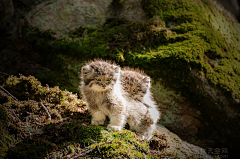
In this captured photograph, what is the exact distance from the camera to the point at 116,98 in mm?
4152

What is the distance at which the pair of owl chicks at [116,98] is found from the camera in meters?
3.95

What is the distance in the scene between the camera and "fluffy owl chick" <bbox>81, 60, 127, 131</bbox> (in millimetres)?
3887

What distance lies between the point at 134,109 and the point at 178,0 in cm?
508

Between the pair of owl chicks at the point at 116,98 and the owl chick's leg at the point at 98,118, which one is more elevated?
the pair of owl chicks at the point at 116,98

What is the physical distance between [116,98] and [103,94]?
0.30m

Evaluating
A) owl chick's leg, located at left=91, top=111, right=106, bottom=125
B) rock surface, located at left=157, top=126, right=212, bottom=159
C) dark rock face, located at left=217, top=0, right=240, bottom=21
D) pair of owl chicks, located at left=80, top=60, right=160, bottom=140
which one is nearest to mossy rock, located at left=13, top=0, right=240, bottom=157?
rock surface, located at left=157, top=126, right=212, bottom=159

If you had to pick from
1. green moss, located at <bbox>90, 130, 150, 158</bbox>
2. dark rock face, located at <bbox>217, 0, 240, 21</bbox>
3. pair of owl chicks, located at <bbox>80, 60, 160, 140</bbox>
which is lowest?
green moss, located at <bbox>90, 130, 150, 158</bbox>

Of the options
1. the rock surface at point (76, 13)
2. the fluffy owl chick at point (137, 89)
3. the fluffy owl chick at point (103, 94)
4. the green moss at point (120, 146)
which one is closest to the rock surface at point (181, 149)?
the fluffy owl chick at point (137, 89)

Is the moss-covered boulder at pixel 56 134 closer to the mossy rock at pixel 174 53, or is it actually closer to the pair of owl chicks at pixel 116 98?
the pair of owl chicks at pixel 116 98

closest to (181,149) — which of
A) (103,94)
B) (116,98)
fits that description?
(116,98)

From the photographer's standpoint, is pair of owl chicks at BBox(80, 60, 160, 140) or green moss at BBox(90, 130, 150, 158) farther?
pair of owl chicks at BBox(80, 60, 160, 140)

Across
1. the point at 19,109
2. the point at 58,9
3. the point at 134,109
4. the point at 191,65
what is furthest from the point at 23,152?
the point at 58,9

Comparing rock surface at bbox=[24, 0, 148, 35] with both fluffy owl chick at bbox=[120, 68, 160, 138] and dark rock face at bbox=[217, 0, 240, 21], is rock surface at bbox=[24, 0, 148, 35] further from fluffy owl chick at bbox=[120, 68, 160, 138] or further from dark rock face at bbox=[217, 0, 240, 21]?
dark rock face at bbox=[217, 0, 240, 21]

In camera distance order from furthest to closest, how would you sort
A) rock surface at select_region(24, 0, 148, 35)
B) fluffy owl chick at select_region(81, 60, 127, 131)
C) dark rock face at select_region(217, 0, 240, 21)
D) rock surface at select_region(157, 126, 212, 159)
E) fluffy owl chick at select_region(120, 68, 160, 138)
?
dark rock face at select_region(217, 0, 240, 21) → rock surface at select_region(24, 0, 148, 35) → fluffy owl chick at select_region(120, 68, 160, 138) → rock surface at select_region(157, 126, 212, 159) → fluffy owl chick at select_region(81, 60, 127, 131)
